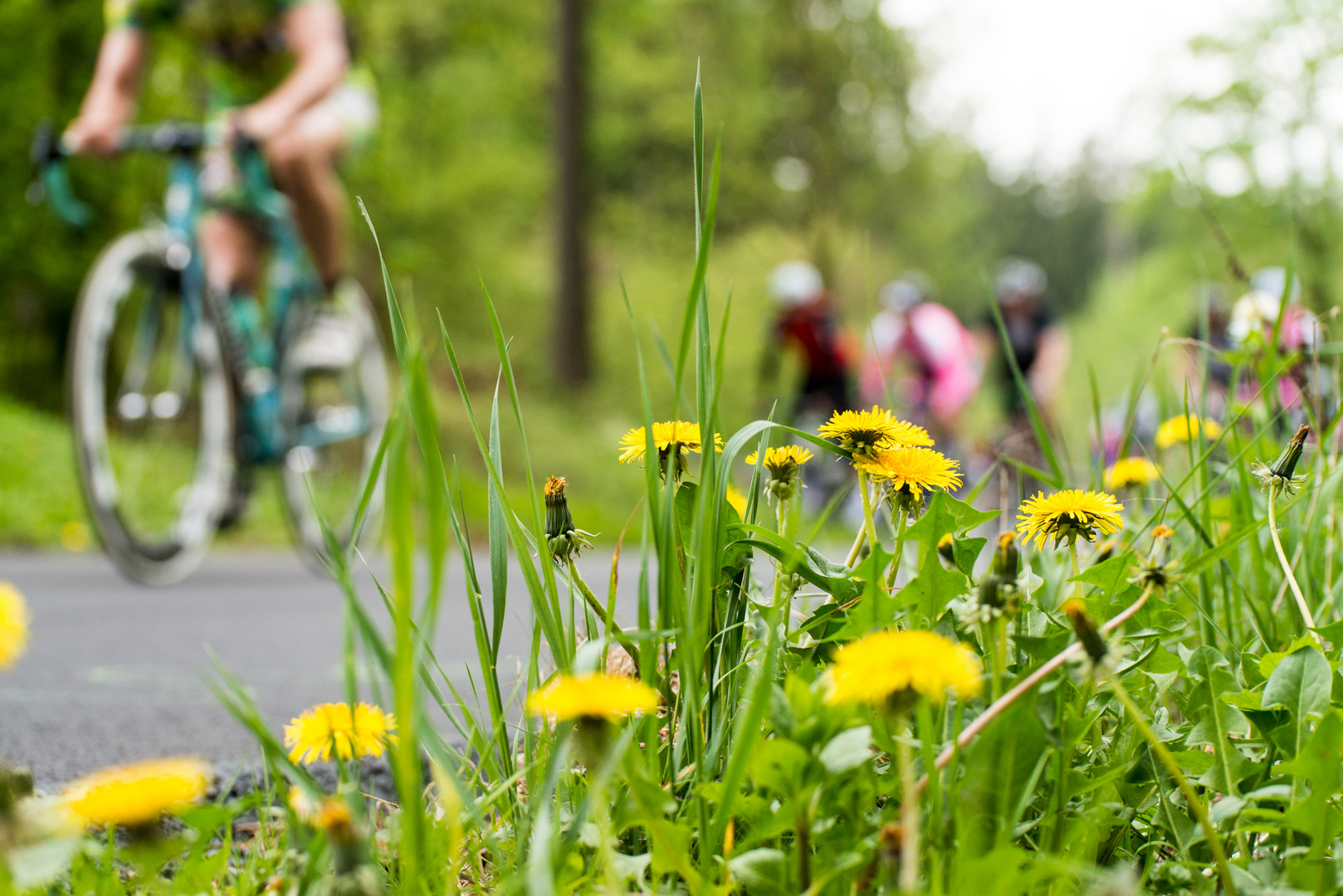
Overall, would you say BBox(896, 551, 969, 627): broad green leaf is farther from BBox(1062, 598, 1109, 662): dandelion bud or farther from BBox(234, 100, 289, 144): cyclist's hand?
BBox(234, 100, 289, 144): cyclist's hand

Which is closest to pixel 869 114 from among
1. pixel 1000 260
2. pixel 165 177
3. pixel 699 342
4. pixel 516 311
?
pixel 516 311

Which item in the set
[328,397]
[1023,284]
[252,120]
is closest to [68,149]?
[252,120]

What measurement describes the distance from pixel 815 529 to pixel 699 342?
180 millimetres

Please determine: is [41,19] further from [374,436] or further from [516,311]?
[516,311]

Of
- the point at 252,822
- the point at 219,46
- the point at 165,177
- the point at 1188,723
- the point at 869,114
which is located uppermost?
the point at 869,114

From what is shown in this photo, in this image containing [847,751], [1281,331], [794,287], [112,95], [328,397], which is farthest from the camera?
[794,287]

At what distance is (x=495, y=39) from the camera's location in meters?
13.5

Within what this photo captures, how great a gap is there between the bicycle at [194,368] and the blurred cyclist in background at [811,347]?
5.97 m

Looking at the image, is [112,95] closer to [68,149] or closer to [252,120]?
[68,149]

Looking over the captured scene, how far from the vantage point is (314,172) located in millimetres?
3256

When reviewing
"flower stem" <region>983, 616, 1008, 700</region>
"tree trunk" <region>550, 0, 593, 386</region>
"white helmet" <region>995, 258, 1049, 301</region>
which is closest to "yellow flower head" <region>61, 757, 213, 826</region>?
"flower stem" <region>983, 616, 1008, 700</region>

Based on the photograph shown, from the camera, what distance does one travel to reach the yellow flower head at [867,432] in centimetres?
82

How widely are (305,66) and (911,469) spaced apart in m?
2.97

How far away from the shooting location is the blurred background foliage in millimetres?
7723
